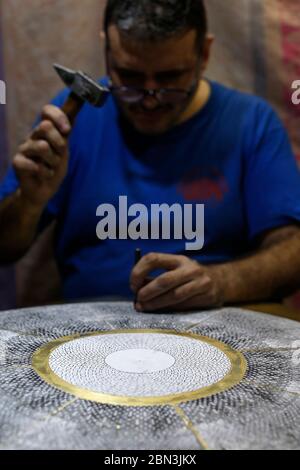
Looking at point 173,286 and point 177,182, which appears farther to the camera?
point 177,182

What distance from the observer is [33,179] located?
1.27 metres

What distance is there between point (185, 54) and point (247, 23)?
377 mm

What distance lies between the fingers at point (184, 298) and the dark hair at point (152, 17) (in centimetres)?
59

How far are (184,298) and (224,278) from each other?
162 millimetres

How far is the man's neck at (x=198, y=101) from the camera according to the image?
147 cm

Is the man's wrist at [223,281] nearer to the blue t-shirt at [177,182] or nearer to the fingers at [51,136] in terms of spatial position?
the blue t-shirt at [177,182]

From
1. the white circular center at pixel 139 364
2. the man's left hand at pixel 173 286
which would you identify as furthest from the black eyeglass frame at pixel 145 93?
the white circular center at pixel 139 364

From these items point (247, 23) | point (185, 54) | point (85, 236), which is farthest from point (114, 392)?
point (247, 23)

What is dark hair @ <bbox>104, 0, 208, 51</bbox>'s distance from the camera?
1263mm

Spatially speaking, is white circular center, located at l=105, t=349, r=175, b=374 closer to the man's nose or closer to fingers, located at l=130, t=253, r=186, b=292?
fingers, located at l=130, t=253, r=186, b=292

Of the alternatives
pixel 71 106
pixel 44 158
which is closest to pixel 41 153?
pixel 44 158

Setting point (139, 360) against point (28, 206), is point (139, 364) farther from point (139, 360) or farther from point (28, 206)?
point (28, 206)

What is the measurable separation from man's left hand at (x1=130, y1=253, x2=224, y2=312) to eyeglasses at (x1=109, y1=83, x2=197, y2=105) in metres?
0.45
